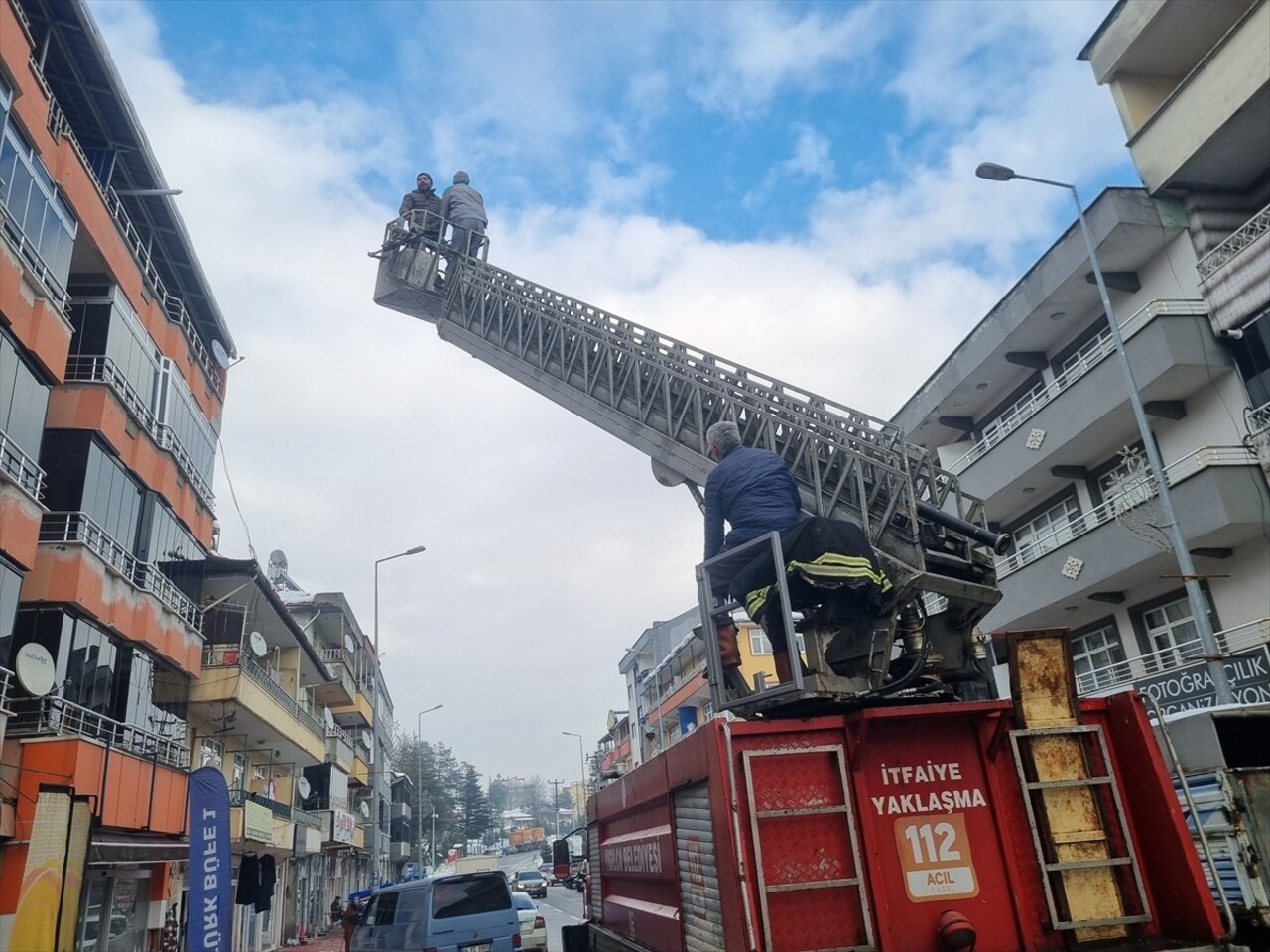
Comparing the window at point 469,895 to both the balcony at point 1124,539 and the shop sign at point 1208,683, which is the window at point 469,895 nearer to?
the shop sign at point 1208,683

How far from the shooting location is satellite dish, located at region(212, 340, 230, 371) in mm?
22219

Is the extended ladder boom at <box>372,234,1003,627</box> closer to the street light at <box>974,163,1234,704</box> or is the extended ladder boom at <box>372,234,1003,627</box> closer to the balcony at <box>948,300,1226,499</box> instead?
the street light at <box>974,163,1234,704</box>

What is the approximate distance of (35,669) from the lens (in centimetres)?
1266

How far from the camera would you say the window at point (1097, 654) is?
63.0 feet

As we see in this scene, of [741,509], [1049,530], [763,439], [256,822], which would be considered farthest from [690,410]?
[256,822]

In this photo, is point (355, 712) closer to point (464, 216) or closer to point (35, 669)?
point (35, 669)

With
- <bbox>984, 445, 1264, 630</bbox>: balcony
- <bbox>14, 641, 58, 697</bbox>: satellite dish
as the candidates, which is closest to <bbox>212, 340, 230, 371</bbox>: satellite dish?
<bbox>14, 641, 58, 697</bbox>: satellite dish

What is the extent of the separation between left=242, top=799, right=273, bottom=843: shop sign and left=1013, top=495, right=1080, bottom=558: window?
19123 millimetres

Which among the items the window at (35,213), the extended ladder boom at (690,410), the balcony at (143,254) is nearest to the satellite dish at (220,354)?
the balcony at (143,254)

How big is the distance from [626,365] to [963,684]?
4678 millimetres

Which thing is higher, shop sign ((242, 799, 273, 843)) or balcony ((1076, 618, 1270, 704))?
balcony ((1076, 618, 1270, 704))

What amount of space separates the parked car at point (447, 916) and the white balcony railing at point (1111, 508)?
7829 mm

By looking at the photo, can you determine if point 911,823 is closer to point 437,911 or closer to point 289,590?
point 437,911

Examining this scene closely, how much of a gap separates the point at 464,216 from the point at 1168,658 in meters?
15.6
